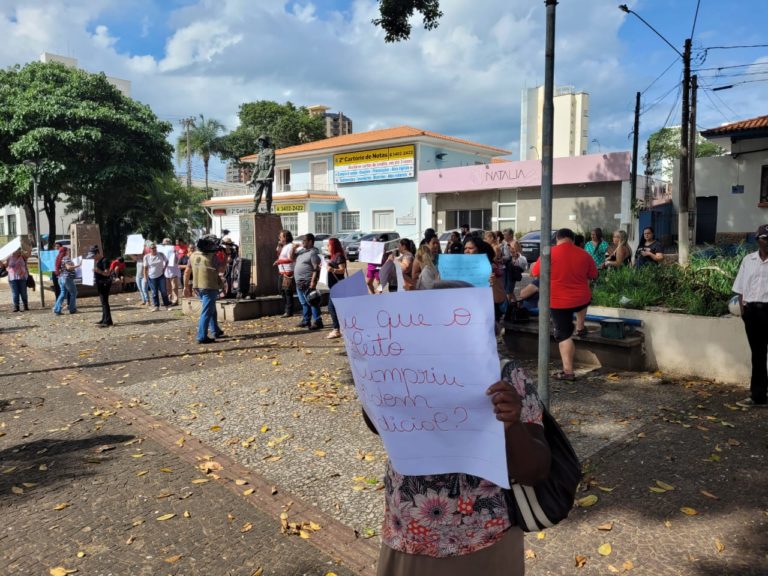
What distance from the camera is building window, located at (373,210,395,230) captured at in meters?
38.2

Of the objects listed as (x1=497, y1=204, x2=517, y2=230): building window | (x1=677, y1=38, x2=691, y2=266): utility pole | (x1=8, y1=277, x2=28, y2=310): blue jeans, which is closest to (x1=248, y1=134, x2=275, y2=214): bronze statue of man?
(x1=8, y1=277, x2=28, y2=310): blue jeans

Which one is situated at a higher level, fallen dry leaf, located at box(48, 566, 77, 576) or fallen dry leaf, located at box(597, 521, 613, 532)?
fallen dry leaf, located at box(597, 521, 613, 532)

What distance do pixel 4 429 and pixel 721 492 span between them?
253 inches

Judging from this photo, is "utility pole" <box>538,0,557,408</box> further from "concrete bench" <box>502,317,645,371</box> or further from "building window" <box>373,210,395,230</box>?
"building window" <box>373,210,395,230</box>

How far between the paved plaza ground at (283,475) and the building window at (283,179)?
3775 centimetres

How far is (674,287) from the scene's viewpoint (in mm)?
7742

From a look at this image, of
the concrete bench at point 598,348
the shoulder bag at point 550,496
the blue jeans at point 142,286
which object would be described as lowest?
the concrete bench at point 598,348

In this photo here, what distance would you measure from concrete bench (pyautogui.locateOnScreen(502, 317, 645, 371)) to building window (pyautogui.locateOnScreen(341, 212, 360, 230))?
3282 cm

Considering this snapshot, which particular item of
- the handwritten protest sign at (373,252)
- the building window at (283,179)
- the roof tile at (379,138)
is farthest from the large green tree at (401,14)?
the building window at (283,179)

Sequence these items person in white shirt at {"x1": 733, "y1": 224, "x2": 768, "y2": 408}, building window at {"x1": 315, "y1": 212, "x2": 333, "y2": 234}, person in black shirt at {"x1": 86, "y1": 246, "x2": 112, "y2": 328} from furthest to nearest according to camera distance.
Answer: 1. building window at {"x1": 315, "y1": 212, "x2": 333, "y2": 234}
2. person in black shirt at {"x1": 86, "y1": 246, "x2": 112, "y2": 328}
3. person in white shirt at {"x1": 733, "y1": 224, "x2": 768, "y2": 408}

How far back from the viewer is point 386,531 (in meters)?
2.03

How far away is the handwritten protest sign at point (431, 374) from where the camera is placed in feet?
5.41

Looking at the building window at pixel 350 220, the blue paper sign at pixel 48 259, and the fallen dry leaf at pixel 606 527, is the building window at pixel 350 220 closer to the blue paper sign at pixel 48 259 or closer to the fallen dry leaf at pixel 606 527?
the blue paper sign at pixel 48 259

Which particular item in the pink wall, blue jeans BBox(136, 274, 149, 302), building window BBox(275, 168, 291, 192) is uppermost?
building window BBox(275, 168, 291, 192)
